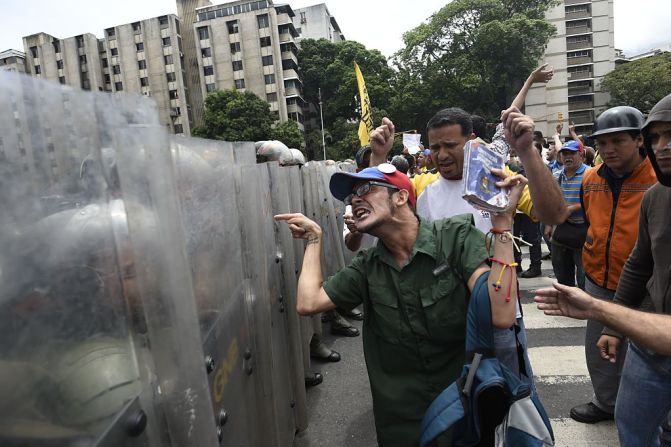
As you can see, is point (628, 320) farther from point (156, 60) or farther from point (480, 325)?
point (156, 60)

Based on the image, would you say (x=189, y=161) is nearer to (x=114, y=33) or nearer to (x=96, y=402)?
(x=96, y=402)

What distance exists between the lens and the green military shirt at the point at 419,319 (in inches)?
67.4

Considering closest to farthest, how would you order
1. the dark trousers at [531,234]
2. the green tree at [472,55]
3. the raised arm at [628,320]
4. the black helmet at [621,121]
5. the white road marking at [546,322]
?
the raised arm at [628,320]
the black helmet at [621,121]
the white road marking at [546,322]
the dark trousers at [531,234]
the green tree at [472,55]

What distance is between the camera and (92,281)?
90 cm

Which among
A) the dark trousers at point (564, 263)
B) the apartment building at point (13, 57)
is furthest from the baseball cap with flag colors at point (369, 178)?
the apartment building at point (13, 57)

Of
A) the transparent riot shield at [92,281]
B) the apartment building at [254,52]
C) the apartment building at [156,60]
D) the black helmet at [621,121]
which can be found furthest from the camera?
the apartment building at [156,60]

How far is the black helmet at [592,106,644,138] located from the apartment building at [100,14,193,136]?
4742 cm

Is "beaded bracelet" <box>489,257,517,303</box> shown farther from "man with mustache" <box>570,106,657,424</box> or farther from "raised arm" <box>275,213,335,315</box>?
"man with mustache" <box>570,106,657,424</box>

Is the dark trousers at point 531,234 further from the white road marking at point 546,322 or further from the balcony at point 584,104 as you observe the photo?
the balcony at point 584,104

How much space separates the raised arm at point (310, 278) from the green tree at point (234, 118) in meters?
35.2

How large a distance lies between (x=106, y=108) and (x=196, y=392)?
2.34 ft

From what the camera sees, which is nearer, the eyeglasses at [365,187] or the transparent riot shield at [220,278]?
the transparent riot shield at [220,278]

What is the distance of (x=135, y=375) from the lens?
99 cm

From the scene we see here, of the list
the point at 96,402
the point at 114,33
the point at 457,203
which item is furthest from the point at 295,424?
the point at 114,33
